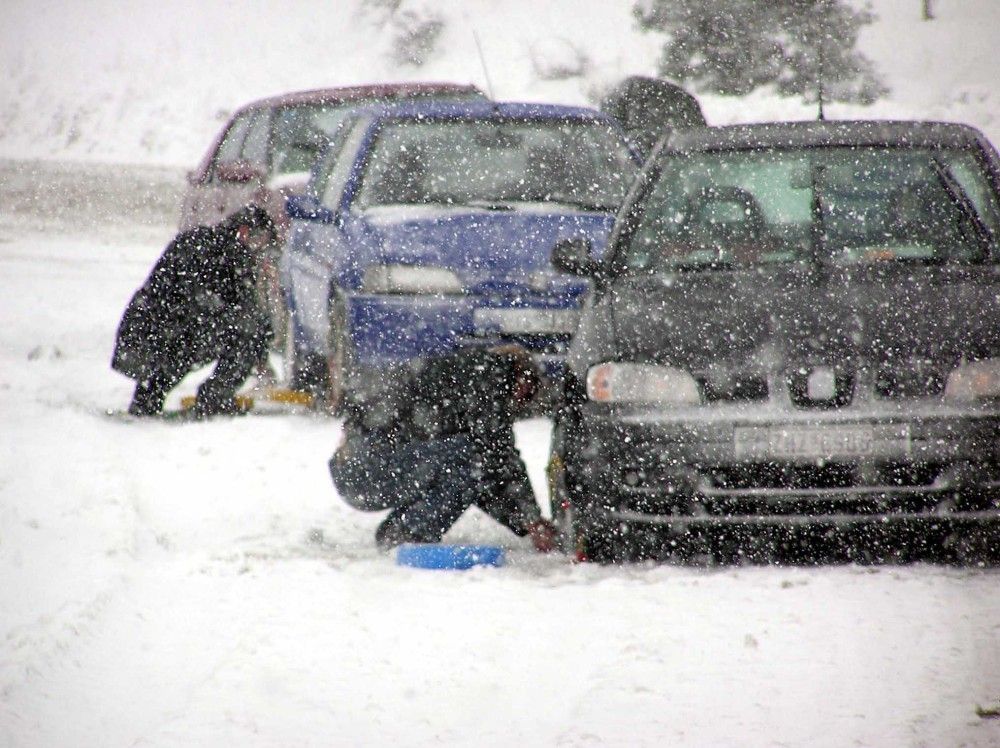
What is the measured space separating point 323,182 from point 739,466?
506 centimetres

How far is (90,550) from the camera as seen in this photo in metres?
6.56

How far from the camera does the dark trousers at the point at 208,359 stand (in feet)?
33.0

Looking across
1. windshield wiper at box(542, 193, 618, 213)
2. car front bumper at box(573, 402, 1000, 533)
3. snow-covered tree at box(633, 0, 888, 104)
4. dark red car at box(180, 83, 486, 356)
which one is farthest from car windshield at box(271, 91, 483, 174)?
snow-covered tree at box(633, 0, 888, 104)

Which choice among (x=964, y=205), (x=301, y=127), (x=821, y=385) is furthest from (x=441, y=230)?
(x=301, y=127)

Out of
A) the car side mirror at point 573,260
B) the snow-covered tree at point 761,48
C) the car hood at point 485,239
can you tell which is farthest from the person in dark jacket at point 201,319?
the snow-covered tree at point 761,48

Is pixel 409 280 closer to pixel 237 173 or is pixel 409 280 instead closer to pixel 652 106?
pixel 237 173

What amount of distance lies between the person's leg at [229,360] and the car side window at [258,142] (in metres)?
2.34

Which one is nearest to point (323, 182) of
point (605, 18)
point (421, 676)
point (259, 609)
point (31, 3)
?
point (259, 609)

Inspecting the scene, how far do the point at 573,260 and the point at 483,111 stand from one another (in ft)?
10.8

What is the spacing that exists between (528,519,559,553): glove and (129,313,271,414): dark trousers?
12.9 feet

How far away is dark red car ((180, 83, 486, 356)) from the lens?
1156cm

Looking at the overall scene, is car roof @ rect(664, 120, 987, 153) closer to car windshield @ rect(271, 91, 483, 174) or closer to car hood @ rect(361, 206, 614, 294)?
car hood @ rect(361, 206, 614, 294)

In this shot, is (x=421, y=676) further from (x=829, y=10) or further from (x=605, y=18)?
(x=605, y=18)

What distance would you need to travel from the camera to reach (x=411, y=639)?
5.19m
